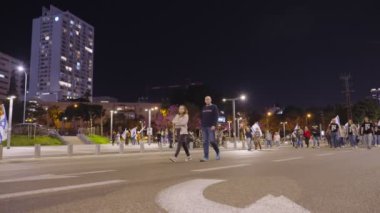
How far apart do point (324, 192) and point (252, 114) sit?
121002 mm

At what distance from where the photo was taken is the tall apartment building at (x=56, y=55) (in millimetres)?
182500

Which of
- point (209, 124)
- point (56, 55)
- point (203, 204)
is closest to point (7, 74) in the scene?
point (56, 55)

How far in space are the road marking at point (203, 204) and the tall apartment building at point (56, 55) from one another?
18356 centimetres

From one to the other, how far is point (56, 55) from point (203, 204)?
19037 centimetres

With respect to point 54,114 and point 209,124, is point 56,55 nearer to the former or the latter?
point 54,114

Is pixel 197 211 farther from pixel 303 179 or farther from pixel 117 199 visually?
pixel 303 179

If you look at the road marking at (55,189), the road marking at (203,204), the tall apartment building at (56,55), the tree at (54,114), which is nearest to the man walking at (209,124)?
the road marking at (55,189)

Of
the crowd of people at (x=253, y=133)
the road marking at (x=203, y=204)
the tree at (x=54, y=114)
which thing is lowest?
the road marking at (x=203, y=204)

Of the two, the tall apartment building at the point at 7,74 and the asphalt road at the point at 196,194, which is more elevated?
the tall apartment building at the point at 7,74

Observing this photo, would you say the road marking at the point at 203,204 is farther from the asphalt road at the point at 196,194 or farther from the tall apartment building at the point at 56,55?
the tall apartment building at the point at 56,55

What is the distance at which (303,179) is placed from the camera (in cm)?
612

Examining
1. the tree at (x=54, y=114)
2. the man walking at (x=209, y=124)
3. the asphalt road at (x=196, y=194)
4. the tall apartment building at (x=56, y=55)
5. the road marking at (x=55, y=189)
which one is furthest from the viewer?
the tall apartment building at (x=56, y=55)

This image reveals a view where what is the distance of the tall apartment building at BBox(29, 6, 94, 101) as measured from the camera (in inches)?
7185

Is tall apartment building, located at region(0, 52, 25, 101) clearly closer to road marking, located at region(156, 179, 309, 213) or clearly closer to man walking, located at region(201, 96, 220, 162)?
man walking, located at region(201, 96, 220, 162)
